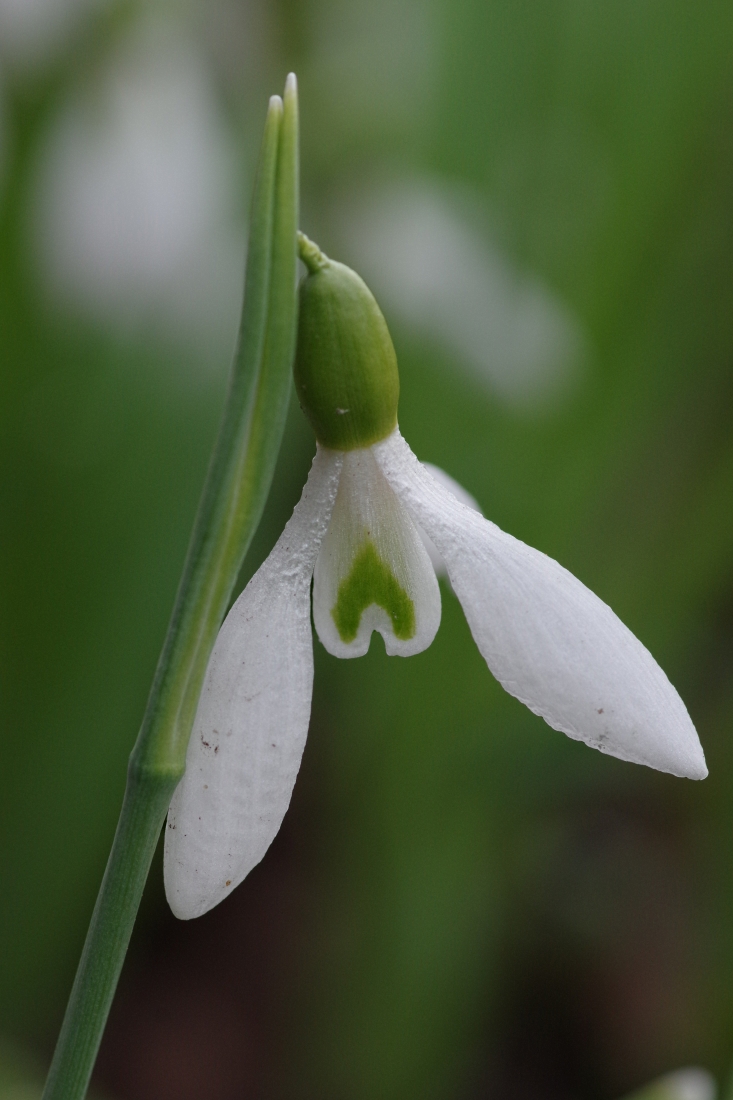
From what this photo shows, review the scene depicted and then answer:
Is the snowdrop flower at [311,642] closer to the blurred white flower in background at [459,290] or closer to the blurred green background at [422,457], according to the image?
the blurred green background at [422,457]

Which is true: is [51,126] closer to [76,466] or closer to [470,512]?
[76,466]

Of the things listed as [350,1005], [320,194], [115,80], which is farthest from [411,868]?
[115,80]

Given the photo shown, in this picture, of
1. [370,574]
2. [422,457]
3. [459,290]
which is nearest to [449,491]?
[370,574]

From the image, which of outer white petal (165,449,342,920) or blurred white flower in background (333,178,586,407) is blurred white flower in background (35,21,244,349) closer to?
blurred white flower in background (333,178,586,407)

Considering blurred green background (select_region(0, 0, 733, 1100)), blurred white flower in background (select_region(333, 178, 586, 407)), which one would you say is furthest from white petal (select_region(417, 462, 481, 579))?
blurred white flower in background (select_region(333, 178, 586, 407))

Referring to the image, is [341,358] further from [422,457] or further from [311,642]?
[422,457]

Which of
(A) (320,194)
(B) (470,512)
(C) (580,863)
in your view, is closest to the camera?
(B) (470,512)

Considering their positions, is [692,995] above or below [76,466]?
below
